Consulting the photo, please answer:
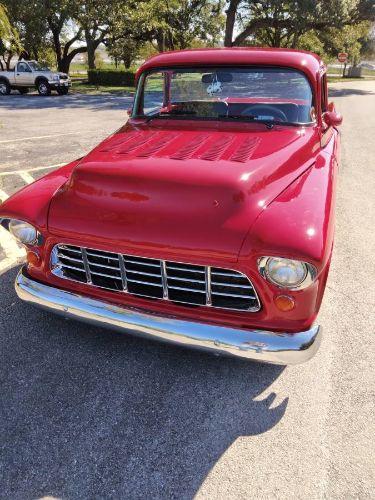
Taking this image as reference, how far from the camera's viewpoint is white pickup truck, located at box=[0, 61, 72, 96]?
747 inches

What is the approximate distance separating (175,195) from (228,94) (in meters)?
1.64

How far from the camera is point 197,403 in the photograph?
7.91 feet

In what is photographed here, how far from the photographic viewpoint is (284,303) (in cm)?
218

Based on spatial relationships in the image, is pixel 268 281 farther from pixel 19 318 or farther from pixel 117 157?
pixel 19 318

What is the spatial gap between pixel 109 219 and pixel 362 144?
8482 mm

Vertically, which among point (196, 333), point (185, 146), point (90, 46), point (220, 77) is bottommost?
point (196, 333)

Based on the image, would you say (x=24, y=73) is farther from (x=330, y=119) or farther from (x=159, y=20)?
(x=330, y=119)

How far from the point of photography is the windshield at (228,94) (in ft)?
11.1

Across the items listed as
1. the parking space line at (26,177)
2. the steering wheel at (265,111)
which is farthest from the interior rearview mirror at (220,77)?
the parking space line at (26,177)

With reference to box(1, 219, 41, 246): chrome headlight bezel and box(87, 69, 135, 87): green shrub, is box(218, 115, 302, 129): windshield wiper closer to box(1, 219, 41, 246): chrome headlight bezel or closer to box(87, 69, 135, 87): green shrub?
box(1, 219, 41, 246): chrome headlight bezel

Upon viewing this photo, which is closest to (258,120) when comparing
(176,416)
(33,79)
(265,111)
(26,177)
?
(265,111)

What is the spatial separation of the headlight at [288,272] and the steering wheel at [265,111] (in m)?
1.65

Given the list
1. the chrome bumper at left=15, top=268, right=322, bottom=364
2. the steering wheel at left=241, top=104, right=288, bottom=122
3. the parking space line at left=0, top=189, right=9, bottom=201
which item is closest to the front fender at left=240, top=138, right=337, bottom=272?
the chrome bumper at left=15, top=268, right=322, bottom=364

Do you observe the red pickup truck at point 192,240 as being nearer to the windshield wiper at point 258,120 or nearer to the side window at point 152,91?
the windshield wiper at point 258,120
